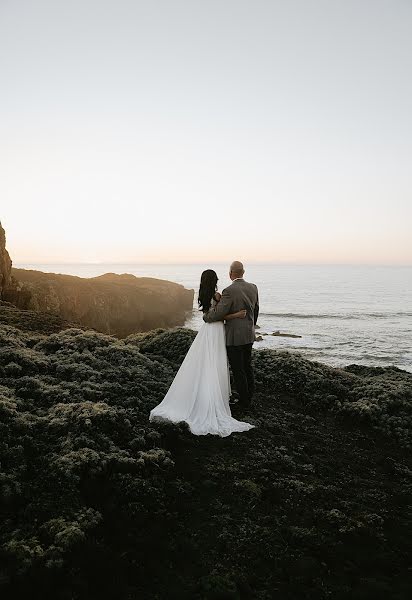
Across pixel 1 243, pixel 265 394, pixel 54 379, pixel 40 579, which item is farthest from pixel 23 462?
pixel 1 243

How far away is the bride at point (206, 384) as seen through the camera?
1009cm

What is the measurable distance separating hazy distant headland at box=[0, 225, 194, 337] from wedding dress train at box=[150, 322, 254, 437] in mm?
23801

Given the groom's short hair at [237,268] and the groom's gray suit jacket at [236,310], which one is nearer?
the groom's gray suit jacket at [236,310]

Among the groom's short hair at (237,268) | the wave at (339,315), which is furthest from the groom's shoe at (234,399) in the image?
the wave at (339,315)

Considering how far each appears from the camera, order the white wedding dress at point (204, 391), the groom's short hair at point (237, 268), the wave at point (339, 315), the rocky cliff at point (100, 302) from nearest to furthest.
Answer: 1. the white wedding dress at point (204, 391)
2. the groom's short hair at point (237, 268)
3. the rocky cliff at point (100, 302)
4. the wave at point (339, 315)

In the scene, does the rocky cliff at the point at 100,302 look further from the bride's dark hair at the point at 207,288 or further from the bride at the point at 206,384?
the bride's dark hair at the point at 207,288

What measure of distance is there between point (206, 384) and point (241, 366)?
1281mm

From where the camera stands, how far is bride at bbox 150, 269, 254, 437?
10.1 meters

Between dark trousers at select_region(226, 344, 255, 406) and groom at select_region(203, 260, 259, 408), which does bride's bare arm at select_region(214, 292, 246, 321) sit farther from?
dark trousers at select_region(226, 344, 255, 406)

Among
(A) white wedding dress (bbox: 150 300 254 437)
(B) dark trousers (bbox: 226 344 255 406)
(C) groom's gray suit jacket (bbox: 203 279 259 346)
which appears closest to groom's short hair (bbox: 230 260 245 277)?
(C) groom's gray suit jacket (bbox: 203 279 259 346)

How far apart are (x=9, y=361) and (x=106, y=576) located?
9029 millimetres

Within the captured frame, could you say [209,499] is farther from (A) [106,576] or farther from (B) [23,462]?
(B) [23,462]

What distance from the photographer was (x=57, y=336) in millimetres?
15945

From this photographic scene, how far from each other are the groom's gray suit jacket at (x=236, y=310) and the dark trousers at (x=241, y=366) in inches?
10.0
